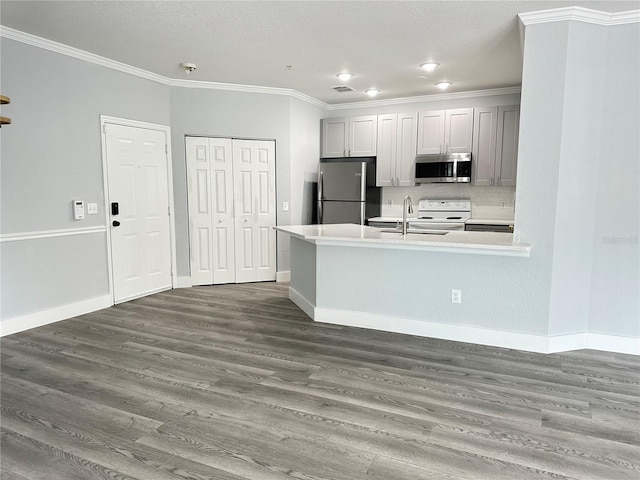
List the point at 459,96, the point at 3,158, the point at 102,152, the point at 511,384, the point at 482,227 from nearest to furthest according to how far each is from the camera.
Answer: the point at 511,384
the point at 3,158
the point at 102,152
the point at 482,227
the point at 459,96

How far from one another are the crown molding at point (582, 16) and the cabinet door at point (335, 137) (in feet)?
11.1

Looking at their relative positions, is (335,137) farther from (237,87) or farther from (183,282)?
A: (183,282)

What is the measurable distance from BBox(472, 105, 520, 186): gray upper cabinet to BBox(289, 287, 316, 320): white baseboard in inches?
114

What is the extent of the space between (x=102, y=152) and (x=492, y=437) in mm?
4484

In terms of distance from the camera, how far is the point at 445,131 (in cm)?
578

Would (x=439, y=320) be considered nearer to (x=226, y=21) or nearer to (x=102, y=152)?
(x=226, y=21)

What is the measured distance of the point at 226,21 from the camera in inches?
136

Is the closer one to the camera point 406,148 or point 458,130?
point 458,130

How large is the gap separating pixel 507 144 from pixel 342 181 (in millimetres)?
2271

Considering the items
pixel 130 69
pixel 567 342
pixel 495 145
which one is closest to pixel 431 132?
pixel 495 145

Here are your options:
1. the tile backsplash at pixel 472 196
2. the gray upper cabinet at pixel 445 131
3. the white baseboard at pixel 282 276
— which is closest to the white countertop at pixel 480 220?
the tile backsplash at pixel 472 196

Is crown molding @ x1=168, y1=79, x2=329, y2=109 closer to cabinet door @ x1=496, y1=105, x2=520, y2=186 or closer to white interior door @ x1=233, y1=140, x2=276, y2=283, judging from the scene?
white interior door @ x1=233, y1=140, x2=276, y2=283

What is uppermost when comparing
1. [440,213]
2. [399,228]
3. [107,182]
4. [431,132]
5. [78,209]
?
[431,132]

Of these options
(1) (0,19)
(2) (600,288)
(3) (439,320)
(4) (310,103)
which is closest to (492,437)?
(3) (439,320)
